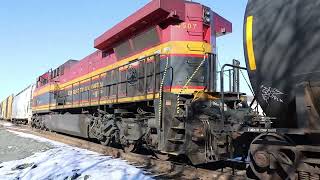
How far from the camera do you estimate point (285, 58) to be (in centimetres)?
469

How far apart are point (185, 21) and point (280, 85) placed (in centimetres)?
499

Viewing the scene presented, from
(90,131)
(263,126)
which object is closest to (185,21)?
(263,126)

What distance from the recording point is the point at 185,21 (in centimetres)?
947

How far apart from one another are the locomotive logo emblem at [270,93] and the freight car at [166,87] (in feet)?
3.02

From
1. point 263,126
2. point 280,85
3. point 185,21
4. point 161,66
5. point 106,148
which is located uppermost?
point 185,21

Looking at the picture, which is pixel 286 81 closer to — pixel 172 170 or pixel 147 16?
pixel 172 170

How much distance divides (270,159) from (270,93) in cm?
87

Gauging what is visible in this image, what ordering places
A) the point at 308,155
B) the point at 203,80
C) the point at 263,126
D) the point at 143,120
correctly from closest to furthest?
the point at 308,155
the point at 263,126
the point at 203,80
the point at 143,120

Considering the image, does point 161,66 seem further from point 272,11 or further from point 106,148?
point 272,11

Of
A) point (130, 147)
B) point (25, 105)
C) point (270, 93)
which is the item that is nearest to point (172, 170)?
point (130, 147)

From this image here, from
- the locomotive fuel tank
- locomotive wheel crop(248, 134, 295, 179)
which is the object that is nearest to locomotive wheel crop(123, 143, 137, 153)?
locomotive wheel crop(248, 134, 295, 179)

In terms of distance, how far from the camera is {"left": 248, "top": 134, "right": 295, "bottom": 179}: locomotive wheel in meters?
4.86

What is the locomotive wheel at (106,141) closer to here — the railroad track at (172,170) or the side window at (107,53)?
the railroad track at (172,170)

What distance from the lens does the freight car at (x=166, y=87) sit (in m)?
7.64
